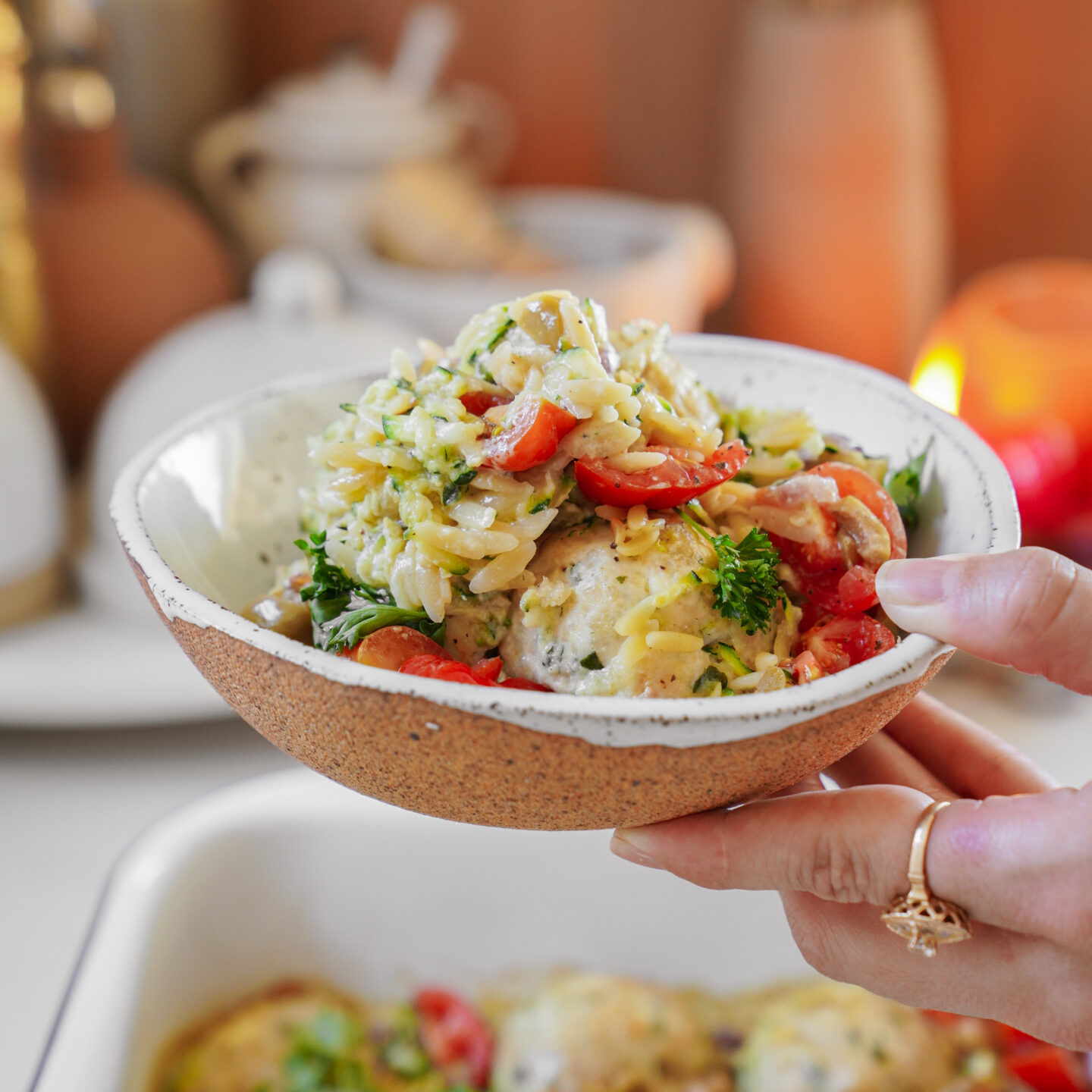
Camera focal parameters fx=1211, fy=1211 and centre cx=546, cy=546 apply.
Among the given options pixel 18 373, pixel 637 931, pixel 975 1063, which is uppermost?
pixel 18 373

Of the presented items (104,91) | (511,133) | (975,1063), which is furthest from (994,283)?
(104,91)

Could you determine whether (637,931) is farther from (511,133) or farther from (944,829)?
(511,133)

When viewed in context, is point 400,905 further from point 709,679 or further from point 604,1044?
point 709,679

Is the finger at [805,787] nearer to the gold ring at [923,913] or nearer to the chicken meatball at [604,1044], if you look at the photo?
the gold ring at [923,913]

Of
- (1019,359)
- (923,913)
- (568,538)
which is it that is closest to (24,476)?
(568,538)

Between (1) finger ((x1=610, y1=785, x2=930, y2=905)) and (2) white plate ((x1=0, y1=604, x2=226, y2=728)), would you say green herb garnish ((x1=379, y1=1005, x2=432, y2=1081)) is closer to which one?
(2) white plate ((x1=0, y1=604, x2=226, y2=728))

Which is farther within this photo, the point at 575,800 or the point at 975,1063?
the point at 975,1063
